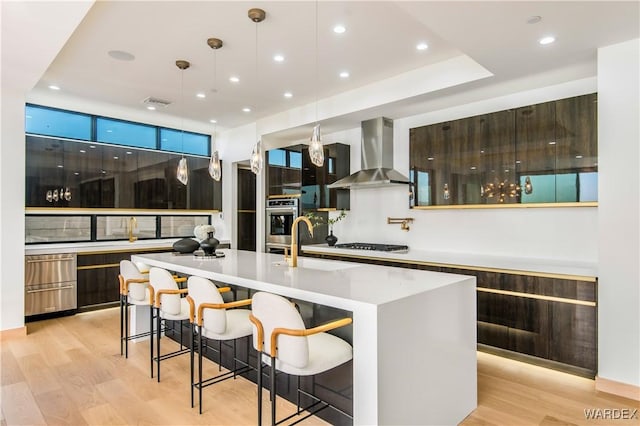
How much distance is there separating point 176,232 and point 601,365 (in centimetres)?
630

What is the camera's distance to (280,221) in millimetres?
5902

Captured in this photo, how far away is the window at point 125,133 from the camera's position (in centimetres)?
577

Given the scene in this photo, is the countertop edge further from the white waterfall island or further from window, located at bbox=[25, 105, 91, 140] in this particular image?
window, located at bbox=[25, 105, 91, 140]

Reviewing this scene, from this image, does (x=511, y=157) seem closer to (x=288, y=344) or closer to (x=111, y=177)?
(x=288, y=344)

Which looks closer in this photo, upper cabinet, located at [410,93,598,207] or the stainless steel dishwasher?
upper cabinet, located at [410,93,598,207]

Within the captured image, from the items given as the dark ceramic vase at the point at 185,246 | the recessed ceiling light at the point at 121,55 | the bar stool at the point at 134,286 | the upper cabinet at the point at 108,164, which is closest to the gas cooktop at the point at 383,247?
the dark ceramic vase at the point at 185,246

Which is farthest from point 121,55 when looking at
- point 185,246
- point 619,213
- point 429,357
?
point 619,213

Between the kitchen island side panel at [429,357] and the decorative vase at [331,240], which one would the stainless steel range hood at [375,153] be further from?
the kitchen island side panel at [429,357]

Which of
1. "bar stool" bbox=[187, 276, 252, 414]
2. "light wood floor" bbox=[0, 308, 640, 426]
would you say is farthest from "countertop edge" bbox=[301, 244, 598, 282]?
"bar stool" bbox=[187, 276, 252, 414]

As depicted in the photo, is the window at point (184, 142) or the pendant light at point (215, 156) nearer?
the pendant light at point (215, 156)

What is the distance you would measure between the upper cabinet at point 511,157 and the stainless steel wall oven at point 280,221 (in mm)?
1972

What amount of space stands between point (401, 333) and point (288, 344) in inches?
23.9

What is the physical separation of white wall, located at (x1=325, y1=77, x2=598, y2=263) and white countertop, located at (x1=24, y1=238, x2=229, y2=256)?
304cm

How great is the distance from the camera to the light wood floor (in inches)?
98.3
